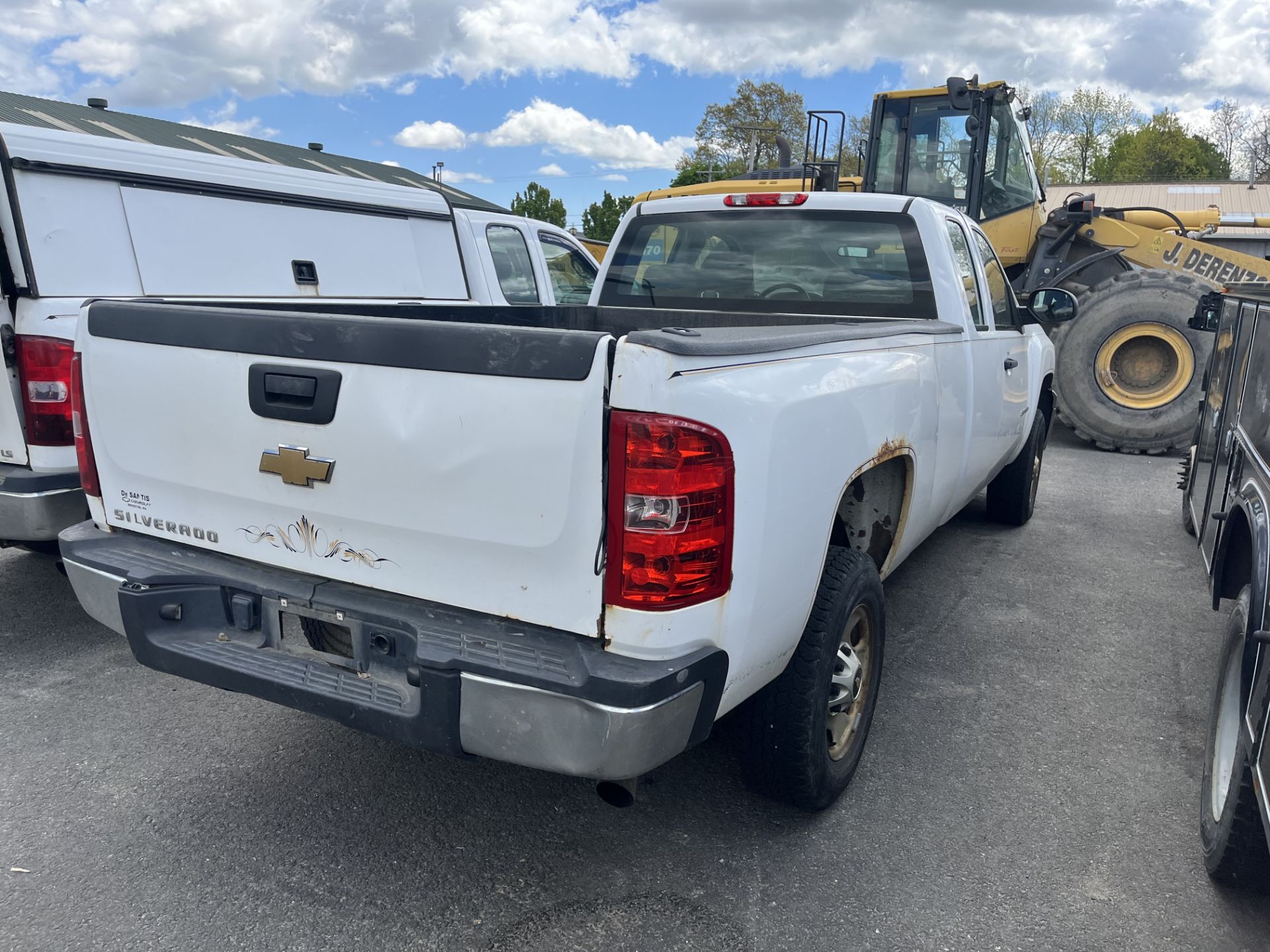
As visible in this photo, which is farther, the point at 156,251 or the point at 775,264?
the point at 156,251

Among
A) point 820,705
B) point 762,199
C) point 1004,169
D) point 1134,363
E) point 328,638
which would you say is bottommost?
point 1134,363

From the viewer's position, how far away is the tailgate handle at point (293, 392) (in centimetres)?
239

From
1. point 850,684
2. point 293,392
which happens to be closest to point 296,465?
point 293,392

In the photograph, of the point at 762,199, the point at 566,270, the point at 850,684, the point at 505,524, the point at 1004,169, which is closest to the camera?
the point at 505,524

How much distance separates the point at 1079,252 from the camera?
33.7ft

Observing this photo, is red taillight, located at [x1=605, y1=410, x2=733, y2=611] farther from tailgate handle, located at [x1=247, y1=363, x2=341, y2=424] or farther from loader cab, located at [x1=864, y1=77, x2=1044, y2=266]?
loader cab, located at [x1=864, y1=77, x2=1044, y2=266]

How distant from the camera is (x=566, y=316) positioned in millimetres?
4848

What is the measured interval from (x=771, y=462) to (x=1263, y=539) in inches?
58.3

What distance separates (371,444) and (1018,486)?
5039 millimetres

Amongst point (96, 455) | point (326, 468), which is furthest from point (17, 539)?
point (326, 468)

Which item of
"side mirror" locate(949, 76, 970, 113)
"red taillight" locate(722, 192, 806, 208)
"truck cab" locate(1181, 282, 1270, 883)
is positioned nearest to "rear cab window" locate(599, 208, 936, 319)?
"red taillight" locate(722, 192, 806, 208)

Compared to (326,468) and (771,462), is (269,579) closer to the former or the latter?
(326,468)

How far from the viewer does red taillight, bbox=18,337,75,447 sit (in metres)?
4.01

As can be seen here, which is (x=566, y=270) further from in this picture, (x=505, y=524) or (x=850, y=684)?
(x=505, y=524)
